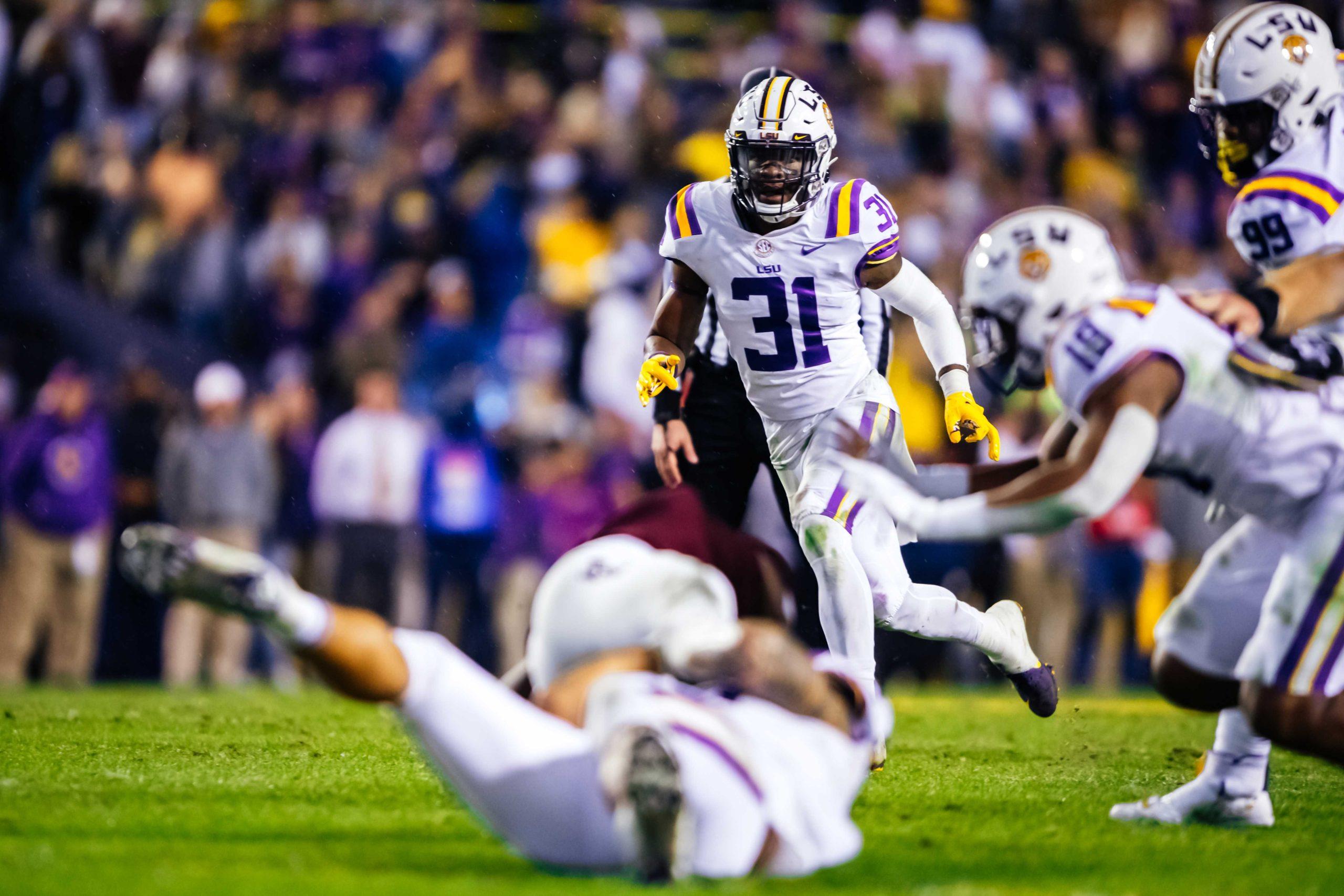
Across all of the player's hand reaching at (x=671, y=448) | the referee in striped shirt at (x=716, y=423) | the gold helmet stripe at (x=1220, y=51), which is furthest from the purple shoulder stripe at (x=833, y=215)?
the gold helmet stripe at (x=1220, y=51)

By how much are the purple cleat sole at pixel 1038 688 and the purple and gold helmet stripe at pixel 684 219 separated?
6.91 feet

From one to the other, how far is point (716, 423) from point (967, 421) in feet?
4.34

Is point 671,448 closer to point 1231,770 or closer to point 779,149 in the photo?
point 779,149

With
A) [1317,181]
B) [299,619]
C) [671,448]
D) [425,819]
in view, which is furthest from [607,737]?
[671,448]

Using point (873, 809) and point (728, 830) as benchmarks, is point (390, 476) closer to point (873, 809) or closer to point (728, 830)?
point (873, 809)

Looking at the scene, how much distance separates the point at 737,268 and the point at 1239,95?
6.73ft

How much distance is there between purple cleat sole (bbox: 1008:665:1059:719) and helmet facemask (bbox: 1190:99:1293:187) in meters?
2.09

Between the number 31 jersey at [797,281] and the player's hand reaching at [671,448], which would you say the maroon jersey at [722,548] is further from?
the player's hand reaching at [671,448]

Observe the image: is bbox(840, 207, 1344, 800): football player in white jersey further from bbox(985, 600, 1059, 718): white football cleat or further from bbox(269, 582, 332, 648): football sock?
bbox(985, 600, 1059, 718): white football cleat

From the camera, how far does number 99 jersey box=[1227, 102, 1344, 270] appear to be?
15.7 feet

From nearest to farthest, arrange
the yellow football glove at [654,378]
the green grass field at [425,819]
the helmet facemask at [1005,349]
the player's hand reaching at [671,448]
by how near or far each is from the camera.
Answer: the green grass field at [425,819] → the helmet facemask at [1005,349] → the yellow football glove at [654,378] → the player's hand reaching at [671,448]

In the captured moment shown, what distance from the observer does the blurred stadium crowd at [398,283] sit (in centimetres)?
1063

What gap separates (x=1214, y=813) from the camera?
4902 millimetres

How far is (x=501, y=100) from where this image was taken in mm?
13234
